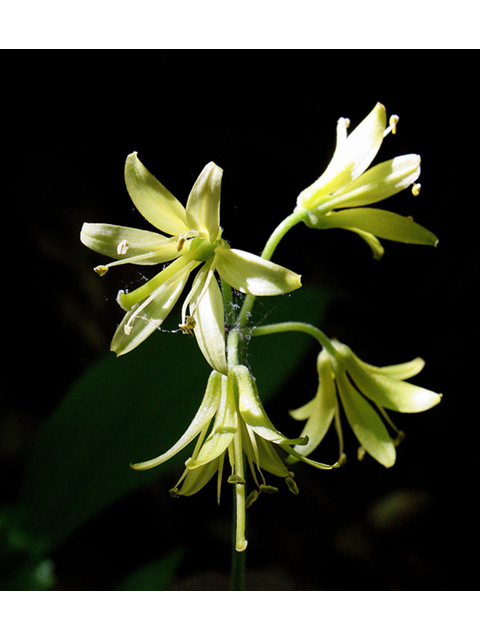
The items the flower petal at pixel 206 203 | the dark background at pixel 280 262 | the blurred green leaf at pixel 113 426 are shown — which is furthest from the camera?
the dark background at pixel 280 262

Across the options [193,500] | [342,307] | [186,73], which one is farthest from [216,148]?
[193,500]

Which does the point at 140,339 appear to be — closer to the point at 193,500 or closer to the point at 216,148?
the point at 216,148

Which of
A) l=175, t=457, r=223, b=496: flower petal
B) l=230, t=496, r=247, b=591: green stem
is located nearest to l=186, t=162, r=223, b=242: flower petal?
l=175, t=457, r=223, b=496: flower petal

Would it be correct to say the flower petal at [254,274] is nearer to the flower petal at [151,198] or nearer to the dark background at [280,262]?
the flower petal at [151,198]

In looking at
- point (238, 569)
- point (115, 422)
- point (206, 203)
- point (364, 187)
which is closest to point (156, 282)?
point (206, 203)

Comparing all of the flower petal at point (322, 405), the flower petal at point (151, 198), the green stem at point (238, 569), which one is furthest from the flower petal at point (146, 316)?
the green stem at point (238, 569)
